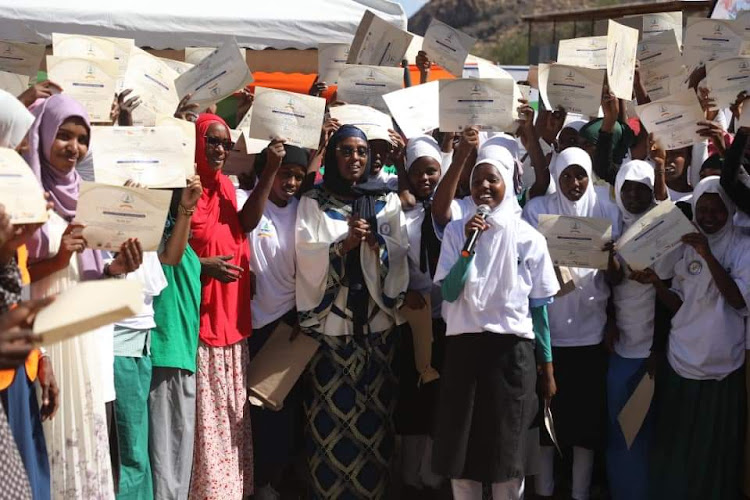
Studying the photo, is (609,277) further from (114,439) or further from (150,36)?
(150,36)

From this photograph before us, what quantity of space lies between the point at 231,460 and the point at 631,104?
12.2ft

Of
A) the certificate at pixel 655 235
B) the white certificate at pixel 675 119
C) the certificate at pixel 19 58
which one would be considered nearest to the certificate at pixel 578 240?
the certificate at pixel 655 235

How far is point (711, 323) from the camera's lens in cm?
514

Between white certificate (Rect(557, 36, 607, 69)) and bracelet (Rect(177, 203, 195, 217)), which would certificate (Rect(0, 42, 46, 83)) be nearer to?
bracelet (Rect(177, 203, 195, 217))

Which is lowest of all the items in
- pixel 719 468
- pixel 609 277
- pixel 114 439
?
pixel 719 468

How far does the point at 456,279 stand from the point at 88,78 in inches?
79.1

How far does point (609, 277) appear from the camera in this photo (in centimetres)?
550

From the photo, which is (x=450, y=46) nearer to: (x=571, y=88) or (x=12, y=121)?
(x=571, y=88)

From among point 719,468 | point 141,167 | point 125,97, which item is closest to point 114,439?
point 141,167

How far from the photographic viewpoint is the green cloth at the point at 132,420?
4.70 metres

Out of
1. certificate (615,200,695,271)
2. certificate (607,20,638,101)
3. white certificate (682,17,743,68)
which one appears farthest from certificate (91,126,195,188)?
white certificate (682,17,743,68)

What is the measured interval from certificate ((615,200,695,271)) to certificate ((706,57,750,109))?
1121mm

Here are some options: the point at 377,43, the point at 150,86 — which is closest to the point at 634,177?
the point at 377,43

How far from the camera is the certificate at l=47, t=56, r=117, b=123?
485 cm
